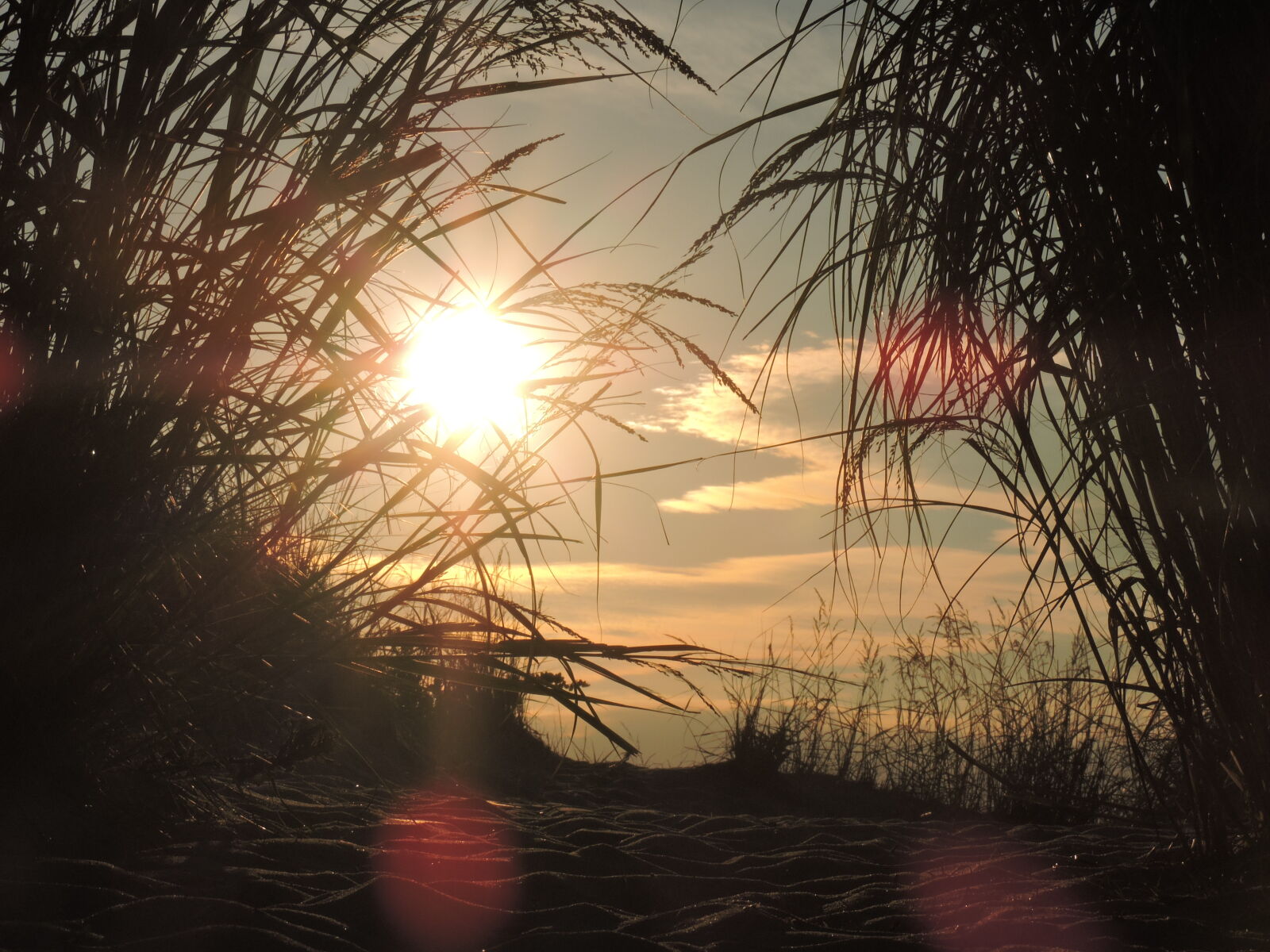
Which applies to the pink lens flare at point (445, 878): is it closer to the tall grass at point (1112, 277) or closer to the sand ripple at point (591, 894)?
the sand ripple at point (591, 894)

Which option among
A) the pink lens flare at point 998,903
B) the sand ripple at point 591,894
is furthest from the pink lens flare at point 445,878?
the pink lens flare at point 998,903

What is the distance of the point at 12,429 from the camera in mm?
1606

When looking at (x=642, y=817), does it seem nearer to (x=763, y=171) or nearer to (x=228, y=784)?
(x=228, y=784)

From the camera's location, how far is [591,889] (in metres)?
1.98

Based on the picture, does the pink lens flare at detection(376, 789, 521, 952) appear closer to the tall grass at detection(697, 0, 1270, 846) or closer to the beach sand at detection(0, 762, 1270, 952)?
the beach sand at detection(0, 762, 1270, 952)

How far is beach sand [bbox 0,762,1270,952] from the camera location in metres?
1.53

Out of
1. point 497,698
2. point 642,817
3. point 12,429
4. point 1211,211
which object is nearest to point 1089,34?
point 1211,211

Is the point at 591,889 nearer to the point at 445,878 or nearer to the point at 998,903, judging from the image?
the point at 445,878

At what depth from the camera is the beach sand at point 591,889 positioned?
5.02 ft

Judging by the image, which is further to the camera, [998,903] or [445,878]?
[998,903]

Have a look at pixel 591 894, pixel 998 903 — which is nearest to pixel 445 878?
pixel 591 894

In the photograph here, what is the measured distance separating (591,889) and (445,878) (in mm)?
310

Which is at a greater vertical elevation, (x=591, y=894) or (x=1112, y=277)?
(x=1112, y=277)

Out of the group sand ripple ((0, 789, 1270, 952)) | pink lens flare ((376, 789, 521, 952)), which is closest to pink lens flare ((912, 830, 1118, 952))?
sand ripple ((0, 789, 1270, 952))
